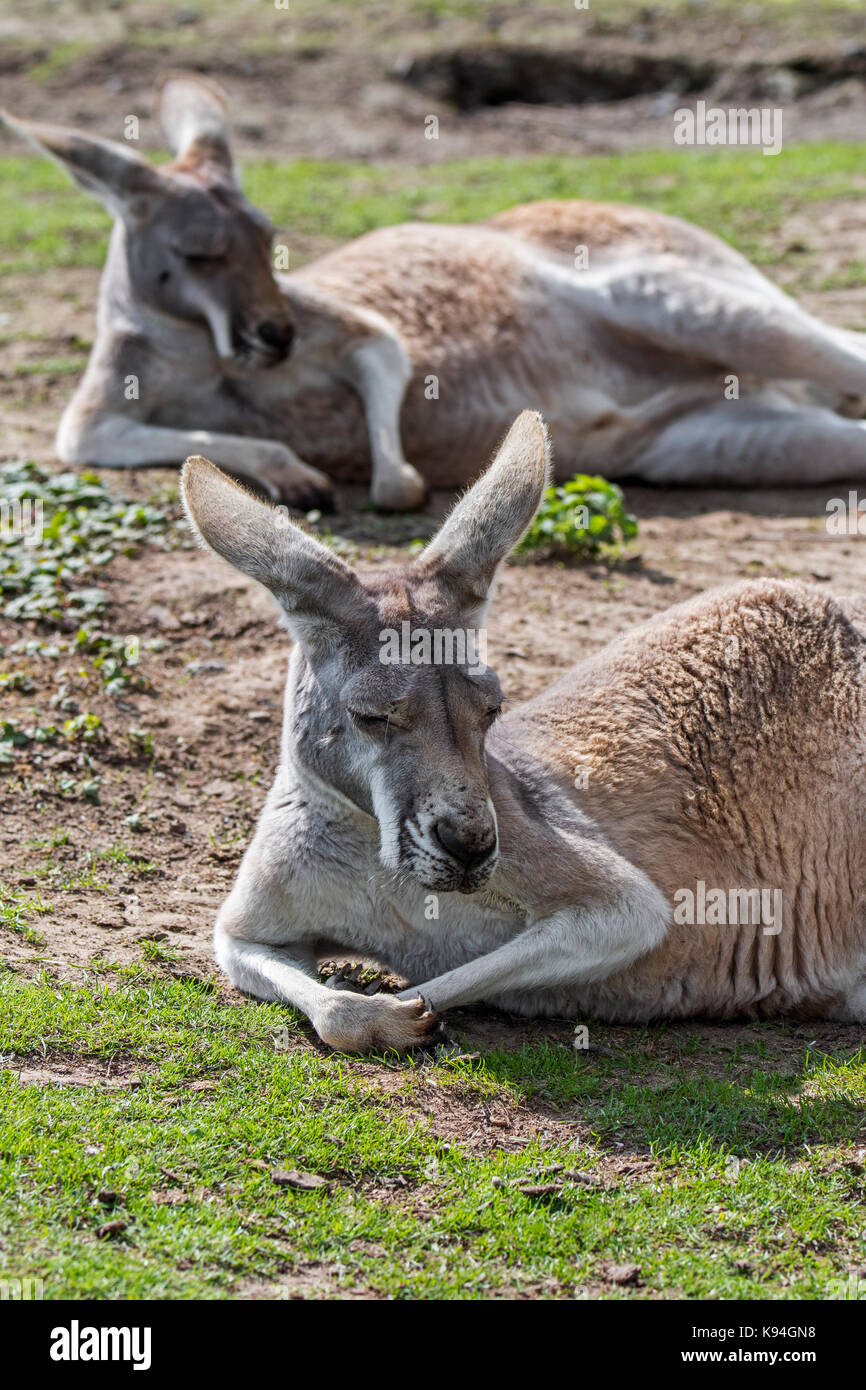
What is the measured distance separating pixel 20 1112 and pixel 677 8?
54.4 ft

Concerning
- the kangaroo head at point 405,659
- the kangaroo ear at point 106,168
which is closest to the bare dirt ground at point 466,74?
the kangaroo ear at point 106,168

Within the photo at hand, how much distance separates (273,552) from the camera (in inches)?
161

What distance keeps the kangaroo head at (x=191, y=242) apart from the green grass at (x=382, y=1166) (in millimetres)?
4268

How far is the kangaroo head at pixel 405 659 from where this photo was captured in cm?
380

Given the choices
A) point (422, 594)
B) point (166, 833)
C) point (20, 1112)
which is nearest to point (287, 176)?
point (166, 833)

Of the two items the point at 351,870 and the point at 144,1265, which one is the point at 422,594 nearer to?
the point at 351,870

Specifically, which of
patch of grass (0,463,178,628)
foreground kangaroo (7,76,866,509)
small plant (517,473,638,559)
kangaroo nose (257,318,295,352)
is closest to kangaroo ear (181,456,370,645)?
patch of grass (0,463,178,628)

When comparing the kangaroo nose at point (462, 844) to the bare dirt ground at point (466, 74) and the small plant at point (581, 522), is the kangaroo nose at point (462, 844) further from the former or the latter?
the bare dirt ground at point (466, 74)

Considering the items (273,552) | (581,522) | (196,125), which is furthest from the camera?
(196,125)

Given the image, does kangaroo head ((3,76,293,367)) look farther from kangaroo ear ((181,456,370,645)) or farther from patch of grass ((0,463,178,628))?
kangaroo ear ((181,456,370,645))

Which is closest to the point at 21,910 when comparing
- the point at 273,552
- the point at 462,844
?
the point at 273,552

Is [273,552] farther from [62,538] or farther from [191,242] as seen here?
[191,242]

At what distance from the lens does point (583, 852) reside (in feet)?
14.1

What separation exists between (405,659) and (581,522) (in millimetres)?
3294
